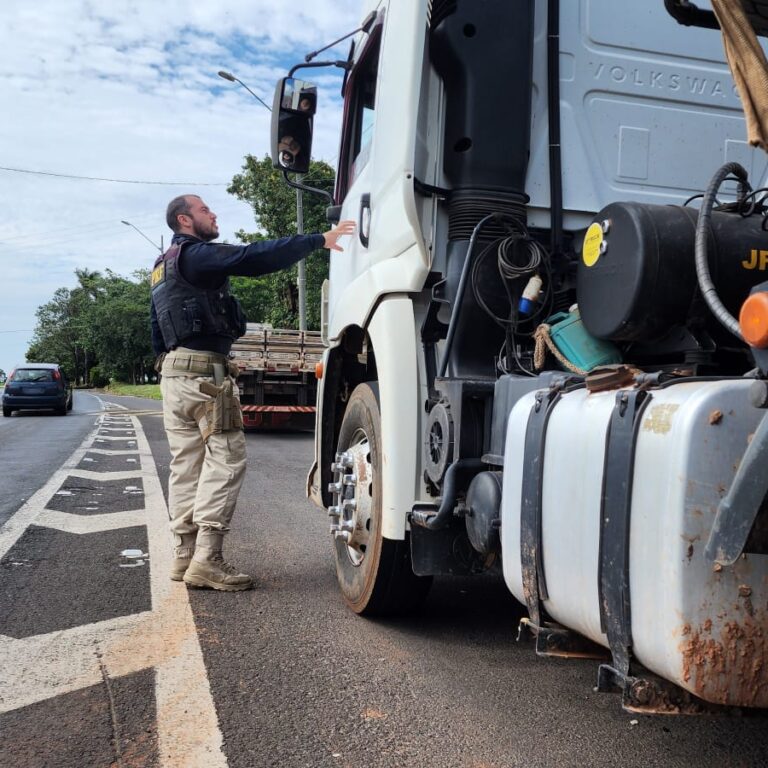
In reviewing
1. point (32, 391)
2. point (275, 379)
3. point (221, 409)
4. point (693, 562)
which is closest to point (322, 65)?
point (221, 409)

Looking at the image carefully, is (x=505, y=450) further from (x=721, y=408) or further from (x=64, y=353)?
(x=64, y=353)

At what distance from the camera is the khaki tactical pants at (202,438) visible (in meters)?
3.87

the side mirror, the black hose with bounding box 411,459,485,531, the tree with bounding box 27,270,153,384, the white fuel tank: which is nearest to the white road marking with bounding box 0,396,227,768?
the black hose with bounding box 411,459,485,531

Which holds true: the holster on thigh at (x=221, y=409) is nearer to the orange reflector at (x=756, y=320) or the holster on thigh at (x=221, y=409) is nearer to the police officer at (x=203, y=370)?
the police officer at (x=203, y=370)

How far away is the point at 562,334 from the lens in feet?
8.09

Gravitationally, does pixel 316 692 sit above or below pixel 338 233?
below

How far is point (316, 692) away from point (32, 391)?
22111mm

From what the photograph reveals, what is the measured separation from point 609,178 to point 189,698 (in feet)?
7.59

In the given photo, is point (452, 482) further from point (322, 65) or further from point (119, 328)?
point (119, 328)

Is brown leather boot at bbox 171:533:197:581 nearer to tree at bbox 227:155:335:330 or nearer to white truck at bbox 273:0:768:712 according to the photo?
white truck at bbox 273:0:768:712

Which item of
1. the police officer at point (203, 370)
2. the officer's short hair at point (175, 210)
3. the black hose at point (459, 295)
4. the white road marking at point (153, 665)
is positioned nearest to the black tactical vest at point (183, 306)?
the police officer at point (203, 370)

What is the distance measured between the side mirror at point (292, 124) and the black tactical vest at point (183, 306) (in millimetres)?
690

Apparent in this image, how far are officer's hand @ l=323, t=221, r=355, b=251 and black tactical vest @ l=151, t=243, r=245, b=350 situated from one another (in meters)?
0.59

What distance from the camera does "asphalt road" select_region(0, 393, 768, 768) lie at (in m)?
2.17
